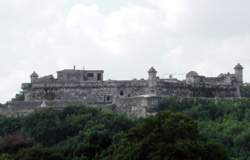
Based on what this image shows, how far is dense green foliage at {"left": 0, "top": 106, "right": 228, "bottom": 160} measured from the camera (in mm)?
58094

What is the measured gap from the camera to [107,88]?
8981cm

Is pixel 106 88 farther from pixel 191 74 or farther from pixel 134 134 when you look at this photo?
pixel 134 134

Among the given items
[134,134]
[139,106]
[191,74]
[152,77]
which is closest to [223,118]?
[139,106]

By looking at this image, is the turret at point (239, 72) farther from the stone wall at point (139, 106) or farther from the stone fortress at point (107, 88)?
the stone wall at point (139, 106)

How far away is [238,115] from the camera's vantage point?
80875 mm

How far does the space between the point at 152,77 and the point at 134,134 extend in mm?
28329

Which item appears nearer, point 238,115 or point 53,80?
point 238,115

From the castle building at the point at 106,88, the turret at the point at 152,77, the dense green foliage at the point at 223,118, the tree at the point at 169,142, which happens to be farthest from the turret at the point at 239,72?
the tree at the point at 169,142

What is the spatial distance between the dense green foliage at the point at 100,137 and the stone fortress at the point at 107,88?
5.76 m

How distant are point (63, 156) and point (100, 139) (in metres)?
4.17

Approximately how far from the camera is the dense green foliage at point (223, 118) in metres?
72.2

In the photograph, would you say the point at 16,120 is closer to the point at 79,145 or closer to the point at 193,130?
the point at 79,145

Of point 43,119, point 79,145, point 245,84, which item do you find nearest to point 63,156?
point 79,145

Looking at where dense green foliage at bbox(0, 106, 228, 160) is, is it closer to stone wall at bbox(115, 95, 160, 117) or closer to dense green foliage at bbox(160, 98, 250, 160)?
dense green foliage at bbox(160, 98, 250, 160)
